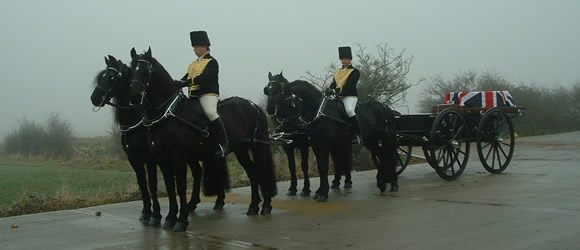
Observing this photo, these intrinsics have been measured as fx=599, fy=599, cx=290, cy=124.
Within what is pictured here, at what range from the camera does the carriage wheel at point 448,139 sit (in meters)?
11.4

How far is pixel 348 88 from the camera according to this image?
10297mm

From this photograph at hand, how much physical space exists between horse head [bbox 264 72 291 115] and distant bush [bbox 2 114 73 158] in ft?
85.0

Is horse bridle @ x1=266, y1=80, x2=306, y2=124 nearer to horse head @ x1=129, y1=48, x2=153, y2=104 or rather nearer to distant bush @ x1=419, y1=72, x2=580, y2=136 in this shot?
horse head @ x1=129, y1=48, x2=153, y2=104

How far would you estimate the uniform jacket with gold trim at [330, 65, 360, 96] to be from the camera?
10.3 metres

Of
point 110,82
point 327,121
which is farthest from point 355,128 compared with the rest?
point 110,82

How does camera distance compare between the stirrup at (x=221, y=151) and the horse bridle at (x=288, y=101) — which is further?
the horse bridle at (x=288, y=101)

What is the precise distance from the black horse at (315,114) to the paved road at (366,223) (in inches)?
28.8

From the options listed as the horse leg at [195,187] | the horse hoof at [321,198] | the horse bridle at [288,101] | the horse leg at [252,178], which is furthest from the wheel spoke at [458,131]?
the horse leg at [195,187]

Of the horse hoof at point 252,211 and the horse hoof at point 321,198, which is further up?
the horse hoof at point 321,198

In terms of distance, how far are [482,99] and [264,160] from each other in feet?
19.1

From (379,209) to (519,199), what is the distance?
216 centimetres

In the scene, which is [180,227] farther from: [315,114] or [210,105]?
[315,114]

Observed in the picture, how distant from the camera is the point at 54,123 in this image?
3347cm

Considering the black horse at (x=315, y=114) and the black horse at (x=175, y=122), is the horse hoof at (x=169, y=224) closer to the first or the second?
→ the black horse at (x=175, y=122)
